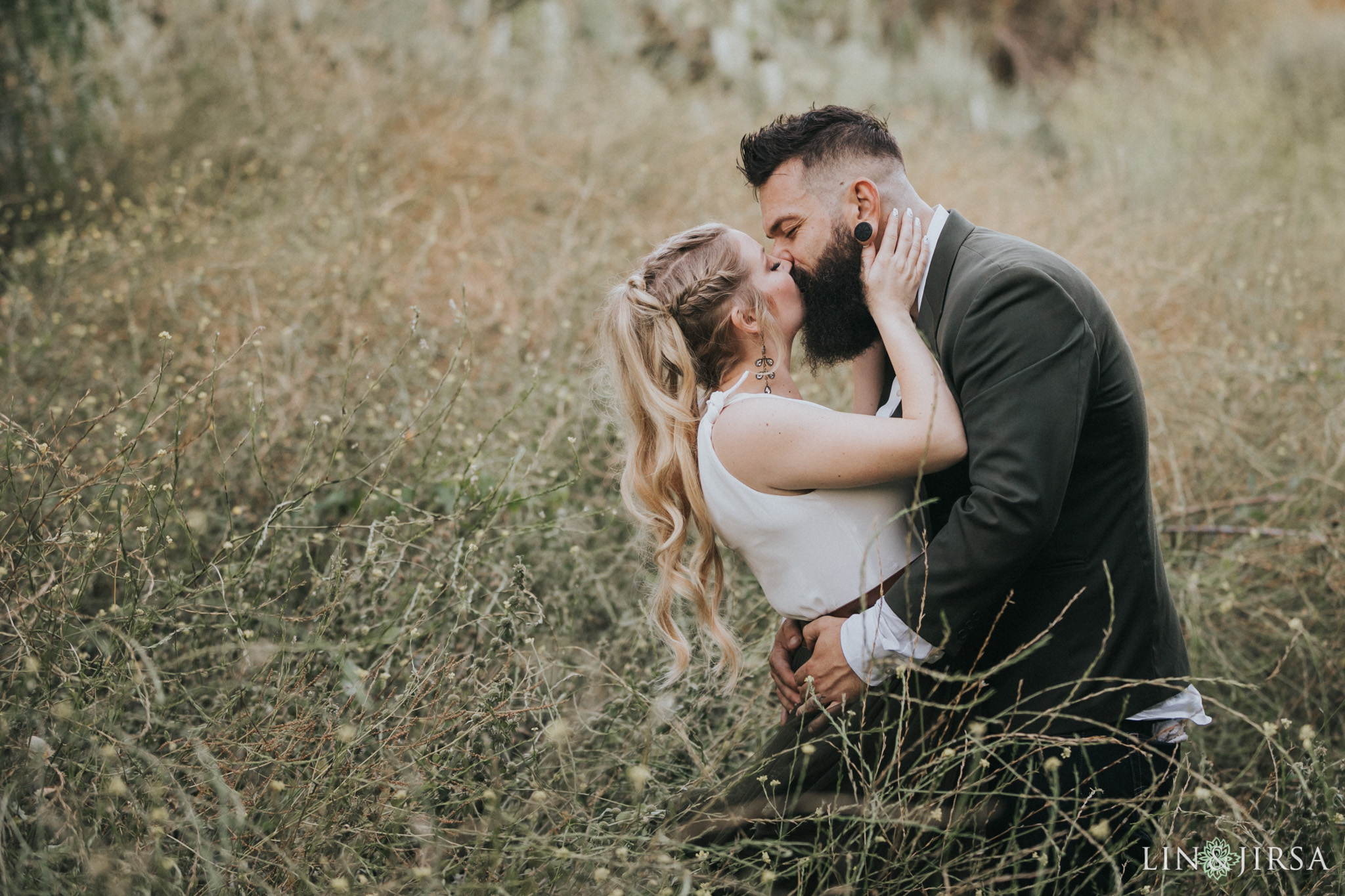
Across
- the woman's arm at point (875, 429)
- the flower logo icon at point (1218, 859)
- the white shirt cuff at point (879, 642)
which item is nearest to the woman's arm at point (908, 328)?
the woman's arm at point (875, 429)

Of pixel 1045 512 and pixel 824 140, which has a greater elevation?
pixel 824 140

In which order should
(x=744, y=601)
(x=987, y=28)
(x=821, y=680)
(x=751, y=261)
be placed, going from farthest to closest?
(x=987, y=28) < (x=744, y=601) < (x=751, y=261) < (x=821, y=680)

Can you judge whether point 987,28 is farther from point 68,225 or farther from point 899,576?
point 899,576

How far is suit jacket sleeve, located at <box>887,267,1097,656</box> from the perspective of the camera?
68.9 inches

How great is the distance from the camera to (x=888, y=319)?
2049 millimetres

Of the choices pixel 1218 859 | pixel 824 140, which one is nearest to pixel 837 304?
pixel 824 140

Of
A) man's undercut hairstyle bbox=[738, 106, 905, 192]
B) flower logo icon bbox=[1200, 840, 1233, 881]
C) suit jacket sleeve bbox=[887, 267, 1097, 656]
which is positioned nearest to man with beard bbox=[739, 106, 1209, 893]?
suit jacket sleeve bbox=[887, 267, 1097, 656]

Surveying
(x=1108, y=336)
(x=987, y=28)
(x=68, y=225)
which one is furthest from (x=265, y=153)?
(x=987, y=28)

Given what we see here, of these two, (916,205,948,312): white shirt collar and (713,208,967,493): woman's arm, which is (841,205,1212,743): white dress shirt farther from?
(916,205,948,312): white shirt collar

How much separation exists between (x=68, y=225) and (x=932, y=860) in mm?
5457

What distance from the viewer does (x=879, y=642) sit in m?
1.91

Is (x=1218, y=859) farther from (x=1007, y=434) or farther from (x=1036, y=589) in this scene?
(x=1007, y=434)

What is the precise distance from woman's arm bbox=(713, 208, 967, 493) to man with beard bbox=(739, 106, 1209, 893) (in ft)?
0.19

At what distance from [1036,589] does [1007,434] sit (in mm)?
420
